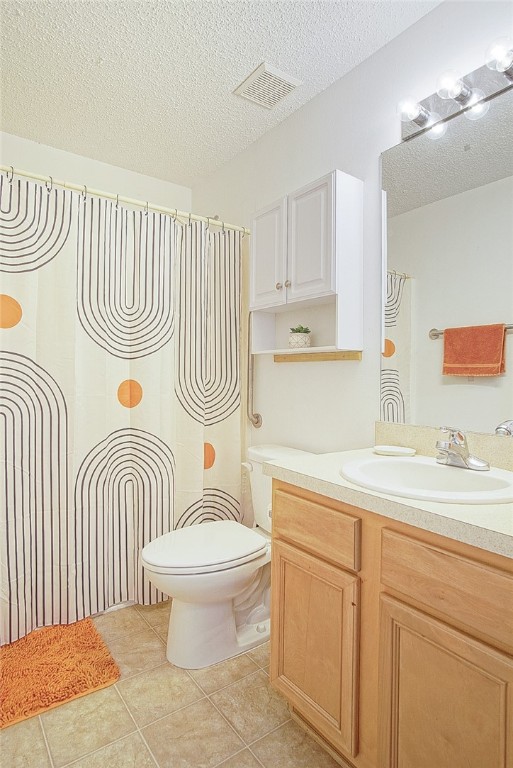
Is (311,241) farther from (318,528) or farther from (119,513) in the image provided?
(119,513)

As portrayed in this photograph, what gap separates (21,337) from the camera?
5.71ft

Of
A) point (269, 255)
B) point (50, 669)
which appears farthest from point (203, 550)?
point (269, 255)

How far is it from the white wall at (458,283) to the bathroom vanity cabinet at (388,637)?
573 mm

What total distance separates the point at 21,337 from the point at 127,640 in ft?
4.30

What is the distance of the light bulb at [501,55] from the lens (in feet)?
4.22

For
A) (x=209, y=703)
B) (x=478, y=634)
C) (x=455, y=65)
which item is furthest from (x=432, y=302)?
(x=209, y=703)

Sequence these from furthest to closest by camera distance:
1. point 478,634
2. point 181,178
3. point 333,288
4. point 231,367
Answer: point 181,178 < point 231,367 < point 333,288 < point 478,634

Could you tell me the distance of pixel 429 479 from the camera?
135cm

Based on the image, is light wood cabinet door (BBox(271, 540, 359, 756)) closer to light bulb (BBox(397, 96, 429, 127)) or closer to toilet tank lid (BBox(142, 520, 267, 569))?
toilet tank lid (BBox(142, 520, 267, 569))

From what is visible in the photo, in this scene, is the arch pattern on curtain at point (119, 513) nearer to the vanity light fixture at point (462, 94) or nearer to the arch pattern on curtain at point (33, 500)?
the arch pattern on curtain at point (33, 500)

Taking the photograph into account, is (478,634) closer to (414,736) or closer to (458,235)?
(414,736)

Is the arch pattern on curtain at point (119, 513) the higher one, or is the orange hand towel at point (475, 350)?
the orange hand towel at point (475, 350)

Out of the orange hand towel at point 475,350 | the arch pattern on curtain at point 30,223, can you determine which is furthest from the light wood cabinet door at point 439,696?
the arch pattern on curtain at point 30,223

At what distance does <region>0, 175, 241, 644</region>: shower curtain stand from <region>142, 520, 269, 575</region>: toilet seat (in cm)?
30
